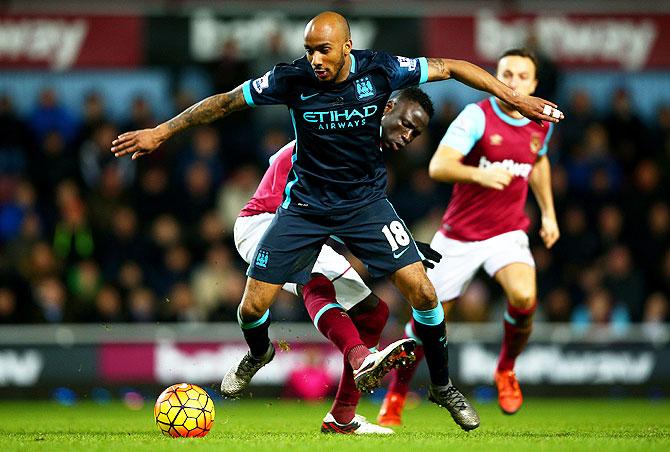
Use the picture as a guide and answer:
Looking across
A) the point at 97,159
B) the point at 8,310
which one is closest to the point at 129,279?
the point at 8,310

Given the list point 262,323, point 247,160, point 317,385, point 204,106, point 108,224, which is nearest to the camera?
point 204,106

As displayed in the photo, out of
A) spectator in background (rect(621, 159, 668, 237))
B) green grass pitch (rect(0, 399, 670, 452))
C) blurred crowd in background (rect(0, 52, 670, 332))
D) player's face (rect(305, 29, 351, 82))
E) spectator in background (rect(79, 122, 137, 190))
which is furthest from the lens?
spectator in background (rect(621, 159, 668, 237))

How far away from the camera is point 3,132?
14562 millimetres

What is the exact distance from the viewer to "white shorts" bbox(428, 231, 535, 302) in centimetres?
872

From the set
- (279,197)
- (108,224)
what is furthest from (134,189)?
(279,197)

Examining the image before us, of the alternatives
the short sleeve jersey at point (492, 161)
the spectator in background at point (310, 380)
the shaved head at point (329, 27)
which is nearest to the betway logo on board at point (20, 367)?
the spectator in background at point (310, 380)

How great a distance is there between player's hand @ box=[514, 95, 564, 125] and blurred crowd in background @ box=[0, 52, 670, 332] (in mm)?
6032

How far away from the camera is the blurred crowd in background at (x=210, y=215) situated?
1316 cm

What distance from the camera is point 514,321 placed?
8.80m

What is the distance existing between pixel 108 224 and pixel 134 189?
697mm

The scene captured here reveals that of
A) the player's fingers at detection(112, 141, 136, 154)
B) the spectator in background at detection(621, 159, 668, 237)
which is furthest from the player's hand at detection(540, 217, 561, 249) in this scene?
the spectator in background at detection(621, 159, 668, 237)

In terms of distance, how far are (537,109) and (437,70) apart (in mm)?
620

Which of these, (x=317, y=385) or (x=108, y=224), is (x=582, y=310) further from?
(x=108, y=224)

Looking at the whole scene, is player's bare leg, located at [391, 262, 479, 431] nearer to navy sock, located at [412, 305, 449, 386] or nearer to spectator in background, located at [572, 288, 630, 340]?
navy sock, located at [412, 305, 449, 386]
